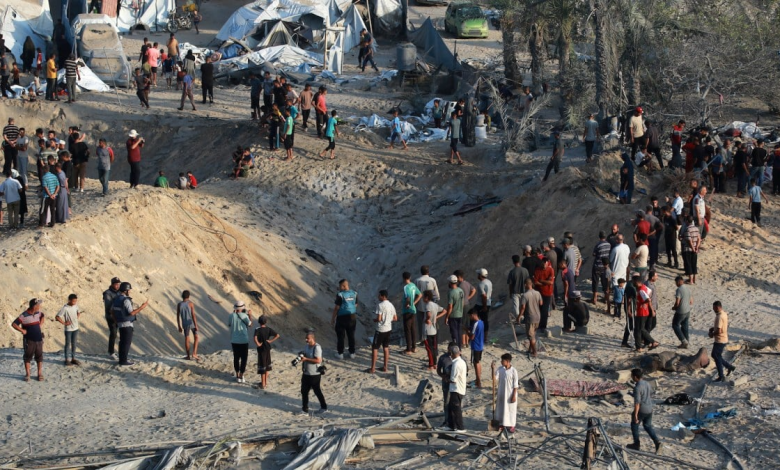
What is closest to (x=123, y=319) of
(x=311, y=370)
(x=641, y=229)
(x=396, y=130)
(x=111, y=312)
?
(x=111, y=312)

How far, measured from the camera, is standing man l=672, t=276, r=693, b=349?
15672 mm

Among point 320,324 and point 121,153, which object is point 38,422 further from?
point 121,153

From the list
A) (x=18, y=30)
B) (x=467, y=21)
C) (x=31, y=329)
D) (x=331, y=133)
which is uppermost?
(x=467, y=21)

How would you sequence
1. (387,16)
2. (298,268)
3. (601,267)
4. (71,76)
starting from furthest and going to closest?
(387,16) → (71,76) → (298,268) → (601,267)

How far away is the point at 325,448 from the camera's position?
12188 millimetres

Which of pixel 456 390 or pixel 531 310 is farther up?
pixel 531 310

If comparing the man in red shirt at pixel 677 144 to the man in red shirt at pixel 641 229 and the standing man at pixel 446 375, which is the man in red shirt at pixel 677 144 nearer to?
the man in red shirt at pixel 641 229

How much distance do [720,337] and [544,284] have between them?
305 centimetres

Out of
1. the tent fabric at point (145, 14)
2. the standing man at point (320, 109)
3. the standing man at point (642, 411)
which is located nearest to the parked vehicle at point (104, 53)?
the tent fabric at point (145, 14)

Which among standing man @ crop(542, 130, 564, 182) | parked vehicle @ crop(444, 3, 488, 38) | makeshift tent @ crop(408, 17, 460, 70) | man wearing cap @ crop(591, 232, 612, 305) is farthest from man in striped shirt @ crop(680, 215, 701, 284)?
parked vehicle @ crop(444, 3, 488, 38)

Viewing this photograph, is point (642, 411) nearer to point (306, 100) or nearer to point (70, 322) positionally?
point (70, 322)

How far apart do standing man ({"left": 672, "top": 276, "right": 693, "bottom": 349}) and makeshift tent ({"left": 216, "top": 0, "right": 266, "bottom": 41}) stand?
23410 millimetres

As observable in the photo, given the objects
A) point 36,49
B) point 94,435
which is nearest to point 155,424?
point 94,435

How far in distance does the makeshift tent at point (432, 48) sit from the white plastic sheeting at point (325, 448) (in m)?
22.6
